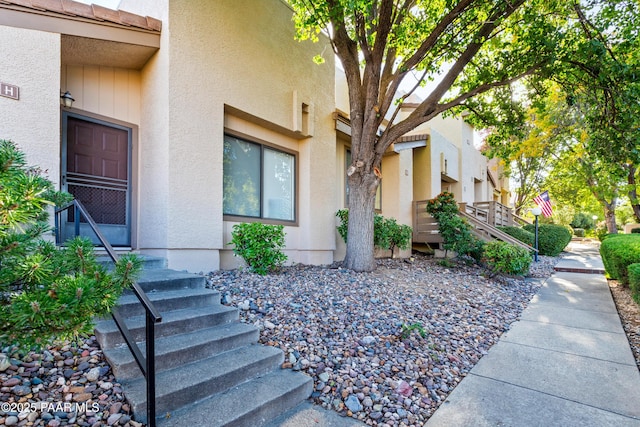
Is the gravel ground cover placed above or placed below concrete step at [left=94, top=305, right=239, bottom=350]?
below

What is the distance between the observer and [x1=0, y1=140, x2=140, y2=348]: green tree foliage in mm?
1251

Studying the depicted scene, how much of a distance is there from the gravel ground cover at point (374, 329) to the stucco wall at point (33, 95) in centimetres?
263

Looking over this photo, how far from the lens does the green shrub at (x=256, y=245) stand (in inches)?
211

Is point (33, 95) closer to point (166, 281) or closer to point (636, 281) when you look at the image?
point (166, 281)

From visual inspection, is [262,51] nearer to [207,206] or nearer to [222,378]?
[207,206]

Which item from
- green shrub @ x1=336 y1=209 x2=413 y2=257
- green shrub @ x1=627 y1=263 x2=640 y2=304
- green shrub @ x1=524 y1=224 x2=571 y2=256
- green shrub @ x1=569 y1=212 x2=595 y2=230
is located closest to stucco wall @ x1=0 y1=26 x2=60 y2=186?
green shrub @ x1=336 y1=209 x2=413 y2=257

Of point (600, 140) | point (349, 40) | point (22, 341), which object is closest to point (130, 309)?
point (22, 341)

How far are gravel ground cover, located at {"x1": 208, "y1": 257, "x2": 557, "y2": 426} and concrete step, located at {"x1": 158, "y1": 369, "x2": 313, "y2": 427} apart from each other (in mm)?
226

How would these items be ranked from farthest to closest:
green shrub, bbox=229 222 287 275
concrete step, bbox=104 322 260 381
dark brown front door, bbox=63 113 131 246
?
green shrub, bbox=229 222 287 275, dark brown front door, bbox=63 113 131 246, concrete step, bbox=104 322 260 381

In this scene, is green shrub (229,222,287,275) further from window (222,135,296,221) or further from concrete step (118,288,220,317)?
concrete step (118,288,220,317)

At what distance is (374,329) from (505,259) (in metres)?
4.68

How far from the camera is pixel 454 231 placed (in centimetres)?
875

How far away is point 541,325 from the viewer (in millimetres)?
4777

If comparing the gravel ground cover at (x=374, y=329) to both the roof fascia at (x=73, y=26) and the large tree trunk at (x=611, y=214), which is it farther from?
the large tree trunk at (x=611, y=214)
